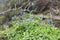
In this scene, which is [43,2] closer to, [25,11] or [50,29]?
[25,11]

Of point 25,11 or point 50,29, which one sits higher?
point 25,11

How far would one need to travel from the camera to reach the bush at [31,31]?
14.5 ft

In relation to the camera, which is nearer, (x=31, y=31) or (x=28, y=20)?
(x=31, y=31)

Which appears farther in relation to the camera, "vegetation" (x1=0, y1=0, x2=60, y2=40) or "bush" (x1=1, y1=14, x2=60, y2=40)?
"vegetation" (x1=0, y1=0, x2=60, y2=40)

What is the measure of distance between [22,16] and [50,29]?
1170mm

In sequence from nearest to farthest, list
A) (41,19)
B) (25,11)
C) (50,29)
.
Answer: (50,29), (41,19), (25,11)

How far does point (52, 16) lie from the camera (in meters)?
5.67

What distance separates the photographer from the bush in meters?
4.42

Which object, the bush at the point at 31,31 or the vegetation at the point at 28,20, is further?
the vegetation at the point at 28,20

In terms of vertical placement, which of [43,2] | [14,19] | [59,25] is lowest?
[59,25]

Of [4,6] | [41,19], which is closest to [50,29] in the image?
[41,19]

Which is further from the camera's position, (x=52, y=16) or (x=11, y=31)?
(x=52, y=16)

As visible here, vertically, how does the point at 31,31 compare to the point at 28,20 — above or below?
below

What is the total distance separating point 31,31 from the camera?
4.61m
